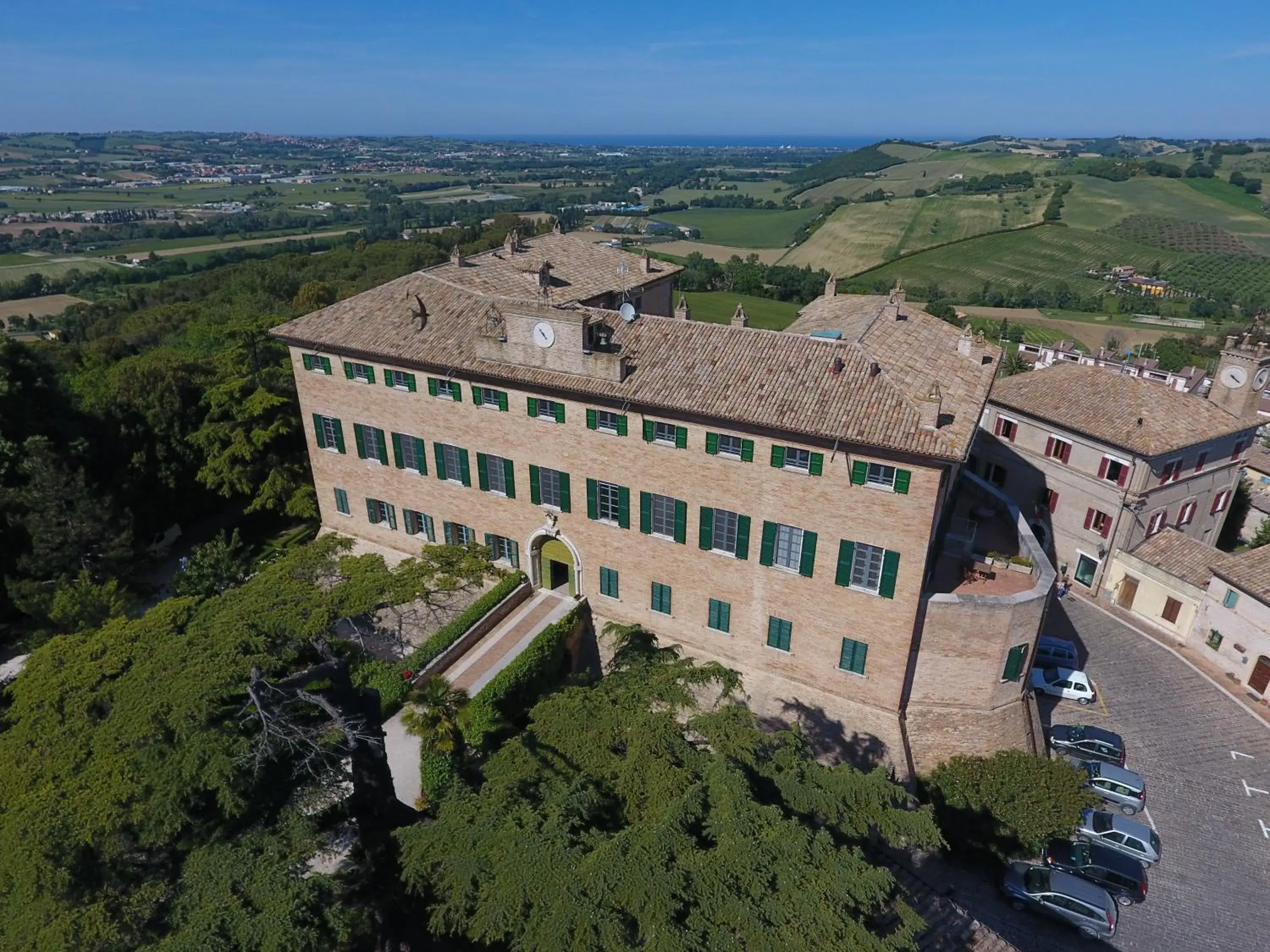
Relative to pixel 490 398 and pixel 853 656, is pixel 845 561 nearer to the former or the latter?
pixel 853 656

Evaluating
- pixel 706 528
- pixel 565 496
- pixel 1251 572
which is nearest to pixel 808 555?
pixel 706 528

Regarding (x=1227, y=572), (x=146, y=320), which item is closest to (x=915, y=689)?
(x=1227, y=572)

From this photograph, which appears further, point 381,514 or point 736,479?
point 381,514

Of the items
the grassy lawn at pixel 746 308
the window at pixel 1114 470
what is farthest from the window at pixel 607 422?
the grassy lawn at pixel 746 308

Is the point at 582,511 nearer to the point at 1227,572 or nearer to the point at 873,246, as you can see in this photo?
the point at 1227,572

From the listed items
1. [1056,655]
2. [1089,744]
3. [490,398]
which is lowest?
[1089,744]

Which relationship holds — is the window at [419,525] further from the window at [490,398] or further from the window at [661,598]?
the window at [661,598]
